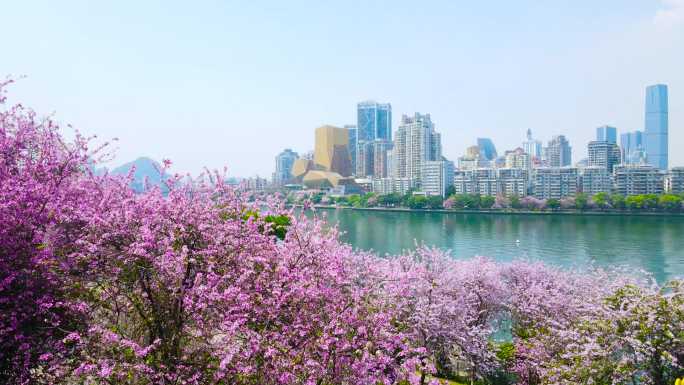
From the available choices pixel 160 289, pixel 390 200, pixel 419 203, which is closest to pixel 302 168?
pixel 390 200

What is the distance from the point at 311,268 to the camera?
4512 mm

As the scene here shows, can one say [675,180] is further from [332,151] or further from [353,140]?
[353,140]

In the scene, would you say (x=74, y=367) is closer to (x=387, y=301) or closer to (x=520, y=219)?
(x=387, y=301)

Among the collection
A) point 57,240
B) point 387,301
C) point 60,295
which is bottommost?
point 387,301

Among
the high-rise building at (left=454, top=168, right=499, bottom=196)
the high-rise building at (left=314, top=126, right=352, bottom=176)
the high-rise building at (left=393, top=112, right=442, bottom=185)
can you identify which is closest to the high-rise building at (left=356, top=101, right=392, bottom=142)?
the high-rise building at (left=314, top=126, right=352, bottom=176)

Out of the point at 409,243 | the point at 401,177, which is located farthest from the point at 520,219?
the point at 401,177

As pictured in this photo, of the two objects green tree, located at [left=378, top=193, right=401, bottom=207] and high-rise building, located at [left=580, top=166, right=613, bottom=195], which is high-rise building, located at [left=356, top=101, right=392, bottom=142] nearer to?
green tree, located at [left=378, top=193, right=401, bottom=207]

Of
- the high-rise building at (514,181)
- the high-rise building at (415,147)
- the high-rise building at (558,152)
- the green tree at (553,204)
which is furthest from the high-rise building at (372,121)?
the green tree at (553,204)

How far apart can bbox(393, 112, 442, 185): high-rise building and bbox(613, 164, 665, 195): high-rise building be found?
39223 millimetres

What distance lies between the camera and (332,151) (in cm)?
14338

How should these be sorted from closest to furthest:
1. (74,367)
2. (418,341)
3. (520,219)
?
(74,367) < (418,341) < (520,219)

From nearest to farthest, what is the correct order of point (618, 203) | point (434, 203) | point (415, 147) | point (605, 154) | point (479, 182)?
point (618, 203), point (434, 203), point (479, 182), point (605, 154), point (415, 147)

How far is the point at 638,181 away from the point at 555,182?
12991 mm

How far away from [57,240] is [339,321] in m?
2.54
